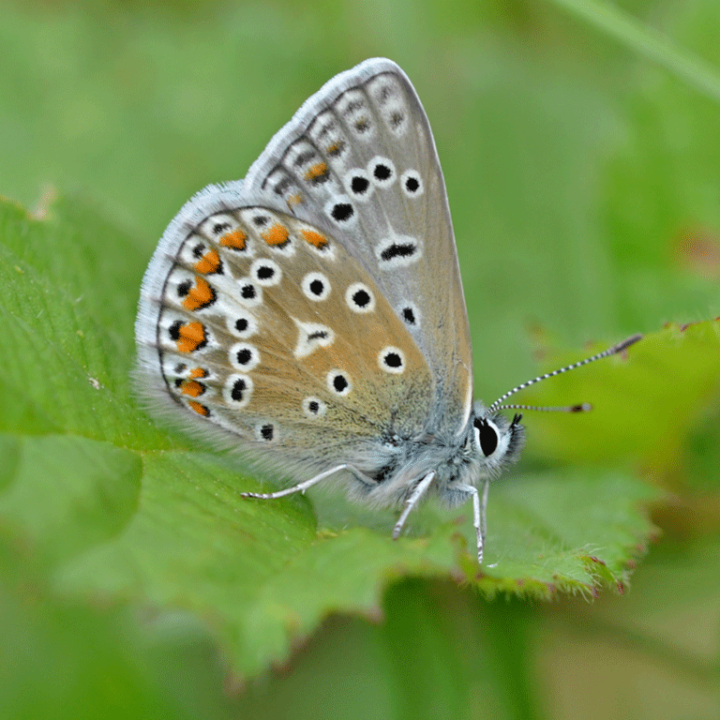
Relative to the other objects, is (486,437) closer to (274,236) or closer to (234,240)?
(274,236)

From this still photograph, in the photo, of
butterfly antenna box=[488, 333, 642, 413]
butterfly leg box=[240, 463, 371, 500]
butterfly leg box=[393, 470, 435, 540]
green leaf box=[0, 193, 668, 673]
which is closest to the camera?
green leaf box=[0, 193, 668, 673]

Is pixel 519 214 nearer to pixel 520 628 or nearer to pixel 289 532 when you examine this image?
pixel 520 628

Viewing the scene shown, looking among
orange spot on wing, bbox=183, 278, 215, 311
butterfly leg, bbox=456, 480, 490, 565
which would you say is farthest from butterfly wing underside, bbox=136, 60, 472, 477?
butterfly leg, bbox=456, 480, 490, 565

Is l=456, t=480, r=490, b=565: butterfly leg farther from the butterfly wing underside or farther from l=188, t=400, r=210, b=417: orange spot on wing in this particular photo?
l=188, t=400, r=210, b=417: orange spot on wing

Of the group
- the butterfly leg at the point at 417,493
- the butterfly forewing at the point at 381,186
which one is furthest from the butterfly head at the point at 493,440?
the butterfly forewing at the point at 381,186

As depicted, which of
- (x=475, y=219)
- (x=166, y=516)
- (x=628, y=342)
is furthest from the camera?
(x=475, y=219)

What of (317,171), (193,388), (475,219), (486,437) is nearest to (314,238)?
(317,171)

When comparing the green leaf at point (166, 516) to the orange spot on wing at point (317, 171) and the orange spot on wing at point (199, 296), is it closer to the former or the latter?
the orange spot on wing at point (199, 296)
